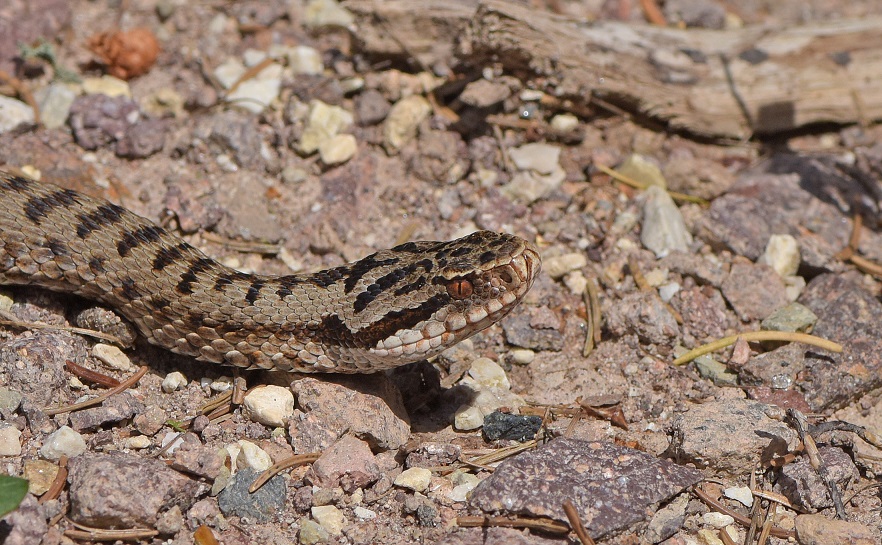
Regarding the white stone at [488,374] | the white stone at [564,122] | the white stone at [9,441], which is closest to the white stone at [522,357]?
the white stone at [488,374]

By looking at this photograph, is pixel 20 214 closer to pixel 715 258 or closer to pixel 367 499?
pixel 367 499

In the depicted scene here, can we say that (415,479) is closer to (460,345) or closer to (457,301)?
(457,301)

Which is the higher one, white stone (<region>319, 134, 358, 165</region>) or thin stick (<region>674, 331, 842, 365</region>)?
white stone (<region>319, 134, 358, 165</region>)

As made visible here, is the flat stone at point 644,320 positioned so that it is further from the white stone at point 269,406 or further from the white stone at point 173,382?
the white stone at point 173,382

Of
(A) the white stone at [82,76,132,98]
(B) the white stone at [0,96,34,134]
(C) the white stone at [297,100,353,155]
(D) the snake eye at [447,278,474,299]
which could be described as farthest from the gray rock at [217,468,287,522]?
(A) the white stone at [82,76,132,98]

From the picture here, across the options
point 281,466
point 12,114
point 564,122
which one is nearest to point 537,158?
point 564,122

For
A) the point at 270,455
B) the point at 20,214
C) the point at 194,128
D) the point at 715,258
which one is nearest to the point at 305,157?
the point at 194,128

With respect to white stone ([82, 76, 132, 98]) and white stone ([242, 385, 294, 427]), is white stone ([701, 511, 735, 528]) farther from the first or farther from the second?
white stone ([82, 76, 132, 98])
